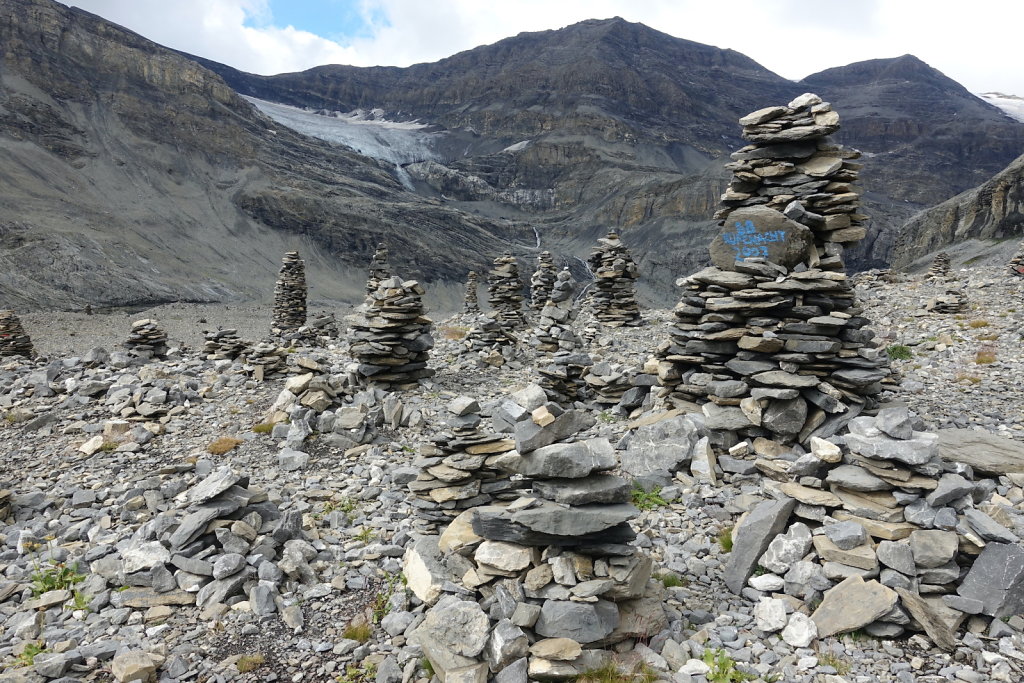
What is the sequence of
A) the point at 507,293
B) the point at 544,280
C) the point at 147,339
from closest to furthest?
1. the point at 147,339
2. the point at 507,293
3. the point at 544,280

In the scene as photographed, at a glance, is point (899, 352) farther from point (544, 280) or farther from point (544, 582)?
point (544, 280)

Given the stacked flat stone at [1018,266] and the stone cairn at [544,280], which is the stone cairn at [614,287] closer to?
the stone cairn at [544,280]

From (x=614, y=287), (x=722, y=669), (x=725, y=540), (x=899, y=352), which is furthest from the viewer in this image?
(x=614, y=287)

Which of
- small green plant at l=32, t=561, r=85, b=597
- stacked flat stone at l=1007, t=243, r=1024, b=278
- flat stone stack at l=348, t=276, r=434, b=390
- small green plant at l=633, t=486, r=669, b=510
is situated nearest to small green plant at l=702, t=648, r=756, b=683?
small green plant at l=633, t=486, r=669, b=510

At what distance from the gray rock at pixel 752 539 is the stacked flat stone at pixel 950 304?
17934 millimetres

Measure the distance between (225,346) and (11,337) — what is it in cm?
1237

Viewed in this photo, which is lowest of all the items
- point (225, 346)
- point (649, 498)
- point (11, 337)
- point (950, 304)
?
point (11, 337)

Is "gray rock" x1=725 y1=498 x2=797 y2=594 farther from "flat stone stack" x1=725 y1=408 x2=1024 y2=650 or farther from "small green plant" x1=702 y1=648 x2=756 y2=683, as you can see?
"small green plant" x1=702 y1=648 x2=756 y2=683

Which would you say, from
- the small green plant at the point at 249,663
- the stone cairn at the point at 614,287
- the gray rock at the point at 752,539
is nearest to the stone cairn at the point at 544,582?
the gray rock at the point at 752,539

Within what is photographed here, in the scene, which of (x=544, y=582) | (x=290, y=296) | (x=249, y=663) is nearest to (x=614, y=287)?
(x=544, y=582)

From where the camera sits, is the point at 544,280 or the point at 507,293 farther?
the point at 544,280

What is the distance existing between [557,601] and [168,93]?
463ft

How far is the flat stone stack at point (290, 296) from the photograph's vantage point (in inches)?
1492

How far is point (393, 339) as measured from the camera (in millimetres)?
15156
